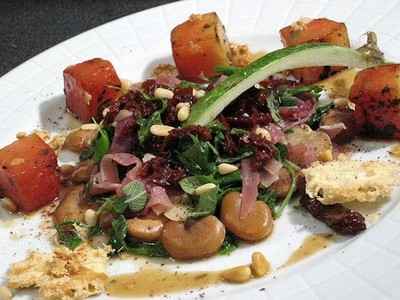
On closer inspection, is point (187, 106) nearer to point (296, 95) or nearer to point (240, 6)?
point (296, 95)

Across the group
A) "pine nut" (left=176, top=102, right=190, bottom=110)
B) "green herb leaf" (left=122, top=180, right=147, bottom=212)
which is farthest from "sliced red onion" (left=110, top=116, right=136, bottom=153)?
"green herb leaf" (left=122, top=180, right=147, bottom=212)

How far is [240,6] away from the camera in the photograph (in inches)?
203

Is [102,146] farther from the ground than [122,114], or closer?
closer

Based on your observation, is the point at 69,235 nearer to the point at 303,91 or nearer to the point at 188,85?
the point at 188,85

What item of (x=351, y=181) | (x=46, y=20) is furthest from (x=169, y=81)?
(x=46, y=20)

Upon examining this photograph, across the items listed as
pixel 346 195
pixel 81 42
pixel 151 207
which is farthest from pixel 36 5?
pixel 346 195

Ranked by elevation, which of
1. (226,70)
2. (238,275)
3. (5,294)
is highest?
(226,70)

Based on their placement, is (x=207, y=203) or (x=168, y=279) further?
(x=207, y=203)

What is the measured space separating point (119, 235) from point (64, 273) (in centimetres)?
38

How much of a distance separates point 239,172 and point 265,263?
603 millimetres

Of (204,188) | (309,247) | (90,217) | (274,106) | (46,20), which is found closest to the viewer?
(309,247)

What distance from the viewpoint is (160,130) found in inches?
149

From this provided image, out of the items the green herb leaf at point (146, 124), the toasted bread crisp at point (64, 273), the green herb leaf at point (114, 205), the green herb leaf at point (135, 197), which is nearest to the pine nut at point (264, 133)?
the green herb leaf at point (146, 124)

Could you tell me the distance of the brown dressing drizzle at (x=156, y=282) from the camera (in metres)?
3.20
